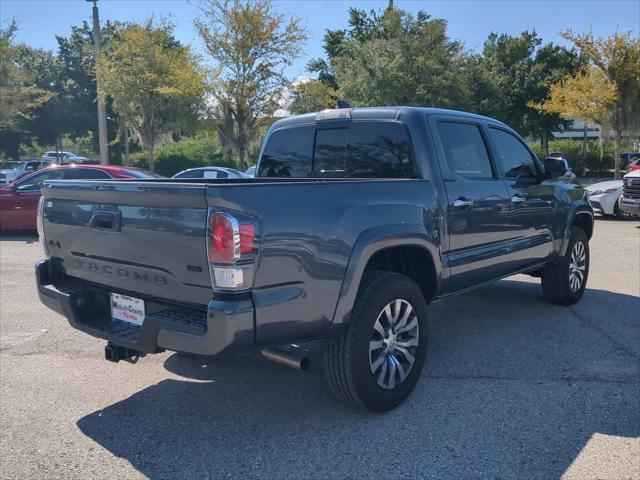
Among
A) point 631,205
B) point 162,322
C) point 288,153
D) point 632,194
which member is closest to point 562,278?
point 288,153

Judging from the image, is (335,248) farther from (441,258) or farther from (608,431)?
(608,431)

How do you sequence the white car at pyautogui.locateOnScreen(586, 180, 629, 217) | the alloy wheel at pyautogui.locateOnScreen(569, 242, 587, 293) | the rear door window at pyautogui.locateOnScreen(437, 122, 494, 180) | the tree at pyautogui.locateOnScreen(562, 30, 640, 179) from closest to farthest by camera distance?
the rear door window at pyautogui.locateOnScreen(437, 122, 494, 180) → the alloy wheel at pyautogui.locateOnScreen(569, 242, 587, 293) → the white car at pyautogui.locateOnScreen(586, 180, 629, 217) → the tree at pyautogui.locateOnScreen(562, 30, 640, 179)

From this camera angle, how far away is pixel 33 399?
396 cm

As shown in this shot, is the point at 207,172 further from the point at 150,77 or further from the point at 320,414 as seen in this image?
the point at 320,414

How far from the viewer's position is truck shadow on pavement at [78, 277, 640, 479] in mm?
3107

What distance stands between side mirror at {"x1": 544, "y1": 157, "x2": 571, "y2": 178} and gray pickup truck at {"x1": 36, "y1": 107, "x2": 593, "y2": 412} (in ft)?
1.40

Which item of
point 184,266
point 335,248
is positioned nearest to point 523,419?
point 335,248

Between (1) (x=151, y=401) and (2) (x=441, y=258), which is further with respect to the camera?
(2) (x=441, y=258)

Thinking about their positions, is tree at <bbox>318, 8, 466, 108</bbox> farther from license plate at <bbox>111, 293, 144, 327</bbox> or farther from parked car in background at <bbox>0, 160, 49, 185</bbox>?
license plate at <bbox>111, 293, 144, 327</bbox>

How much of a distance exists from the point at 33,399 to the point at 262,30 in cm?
2239

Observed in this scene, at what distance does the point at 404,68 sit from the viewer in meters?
24.1

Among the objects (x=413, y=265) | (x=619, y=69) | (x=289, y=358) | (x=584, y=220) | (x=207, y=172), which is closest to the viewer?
(x=289, y=358)

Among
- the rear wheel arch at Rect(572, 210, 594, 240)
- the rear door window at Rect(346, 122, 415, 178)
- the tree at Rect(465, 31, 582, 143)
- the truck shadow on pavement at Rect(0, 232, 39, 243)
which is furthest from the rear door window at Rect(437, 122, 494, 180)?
the tree at Rect(465, 31, 582, 143)

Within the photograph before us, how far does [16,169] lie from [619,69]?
101ft
